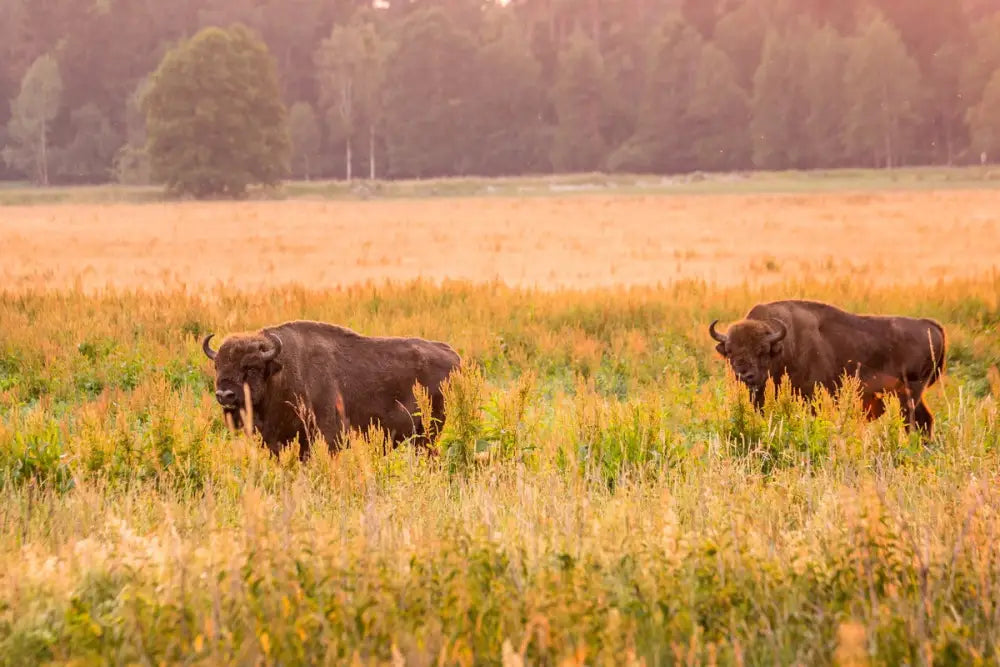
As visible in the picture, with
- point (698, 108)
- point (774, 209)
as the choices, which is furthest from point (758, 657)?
point (698, 108)

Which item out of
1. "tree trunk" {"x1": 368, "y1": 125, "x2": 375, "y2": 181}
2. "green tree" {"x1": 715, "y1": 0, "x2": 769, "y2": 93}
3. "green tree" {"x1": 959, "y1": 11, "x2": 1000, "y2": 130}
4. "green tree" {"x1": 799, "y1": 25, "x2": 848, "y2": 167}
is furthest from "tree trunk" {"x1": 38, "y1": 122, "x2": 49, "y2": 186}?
"green tree" {"x1": 959, "y1": 11, "x2": 1000, "y2": 130}

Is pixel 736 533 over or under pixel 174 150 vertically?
under

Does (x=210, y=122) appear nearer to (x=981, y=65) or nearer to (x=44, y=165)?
(x=44, y=165)

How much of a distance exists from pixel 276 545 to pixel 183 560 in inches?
15.6

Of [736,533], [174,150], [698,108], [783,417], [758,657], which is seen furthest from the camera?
[698,108]

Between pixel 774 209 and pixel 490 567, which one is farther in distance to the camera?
pixel 774 209

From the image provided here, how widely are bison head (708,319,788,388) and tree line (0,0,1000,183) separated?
82.0 metres

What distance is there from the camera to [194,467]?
8.06 m

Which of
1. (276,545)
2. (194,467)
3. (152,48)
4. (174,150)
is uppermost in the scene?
(152,48)

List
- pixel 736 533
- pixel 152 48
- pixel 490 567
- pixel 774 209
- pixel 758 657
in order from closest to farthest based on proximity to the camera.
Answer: pixel 758 657, pixel 490 567, pixel 736 533, pixel 774 209, pixel 152 48

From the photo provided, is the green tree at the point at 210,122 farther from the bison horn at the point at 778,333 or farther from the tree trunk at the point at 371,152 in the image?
the bison horn at the point at 778,333

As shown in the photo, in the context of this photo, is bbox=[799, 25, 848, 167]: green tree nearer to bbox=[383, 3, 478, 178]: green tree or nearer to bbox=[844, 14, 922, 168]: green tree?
bbox=[844, 14, 922, 168]: green tree

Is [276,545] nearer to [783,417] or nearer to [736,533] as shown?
[736,533]

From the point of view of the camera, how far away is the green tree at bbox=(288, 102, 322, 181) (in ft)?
306
